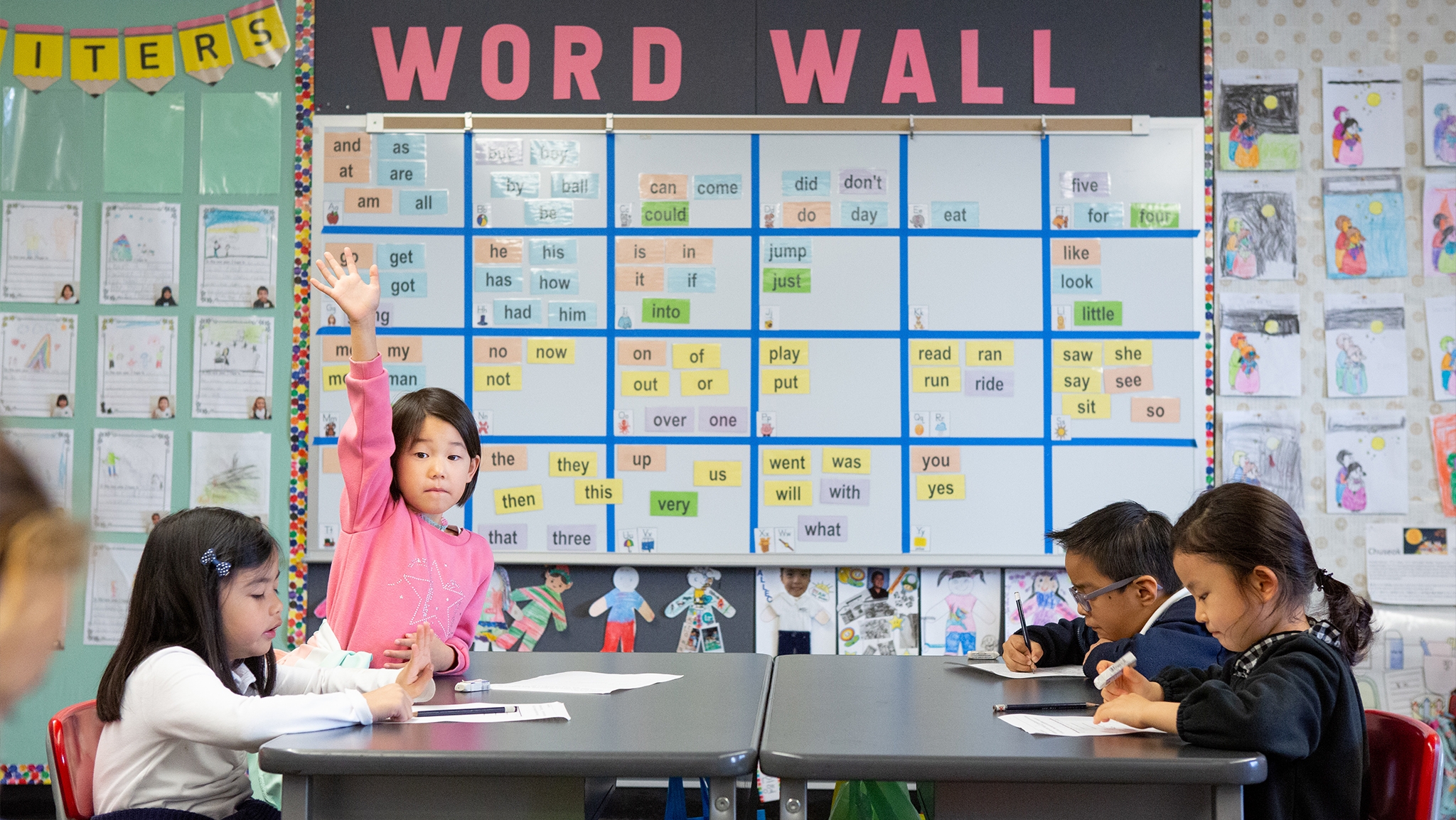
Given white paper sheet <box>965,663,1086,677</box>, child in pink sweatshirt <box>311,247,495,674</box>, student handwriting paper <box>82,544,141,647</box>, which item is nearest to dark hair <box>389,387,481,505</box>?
child in pink sweatshirt <box>311,247,495,674</box>

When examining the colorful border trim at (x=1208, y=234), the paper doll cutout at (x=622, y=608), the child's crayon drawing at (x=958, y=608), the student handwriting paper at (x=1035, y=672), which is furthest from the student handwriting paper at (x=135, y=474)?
the colorful border trim at (x=1208, y=234)

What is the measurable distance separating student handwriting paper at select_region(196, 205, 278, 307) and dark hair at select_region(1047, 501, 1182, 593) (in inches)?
96.3

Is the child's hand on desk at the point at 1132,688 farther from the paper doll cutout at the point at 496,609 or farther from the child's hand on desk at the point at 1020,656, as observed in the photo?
the paper doll cutout at the point at 496,609

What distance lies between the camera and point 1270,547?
142 centimetres

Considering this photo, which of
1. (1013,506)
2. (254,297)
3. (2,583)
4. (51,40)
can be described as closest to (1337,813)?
(2,583)

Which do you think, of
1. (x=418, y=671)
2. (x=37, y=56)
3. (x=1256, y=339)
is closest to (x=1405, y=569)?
(x=1256, y=339)

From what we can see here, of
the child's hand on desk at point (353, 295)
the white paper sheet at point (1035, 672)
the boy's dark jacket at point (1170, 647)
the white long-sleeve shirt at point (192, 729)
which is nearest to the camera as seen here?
the white long-sleeve shirt at point (192, 729)

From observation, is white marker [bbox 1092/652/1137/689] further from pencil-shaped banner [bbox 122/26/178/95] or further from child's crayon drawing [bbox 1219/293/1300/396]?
pencil-shaped banner [bbox 122/26/178/95]

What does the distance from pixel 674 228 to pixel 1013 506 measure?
1.26 m

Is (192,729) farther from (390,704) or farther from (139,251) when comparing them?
(139,251)

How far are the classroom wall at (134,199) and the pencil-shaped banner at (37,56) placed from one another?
0.02 metres

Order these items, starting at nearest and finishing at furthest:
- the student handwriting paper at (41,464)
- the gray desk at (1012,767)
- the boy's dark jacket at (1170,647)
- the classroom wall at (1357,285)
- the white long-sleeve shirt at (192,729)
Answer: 1. the student handwriting paper at (41,464)
2. the gray desk at (1012,767)
3. the white long-sleeve shirt at (192,729)
4. the boy's dark jacket at (1170,647)
5. the classroom wall at (1357,285)

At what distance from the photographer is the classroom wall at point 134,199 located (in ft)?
10.6

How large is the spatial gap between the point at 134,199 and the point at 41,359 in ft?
1.81
